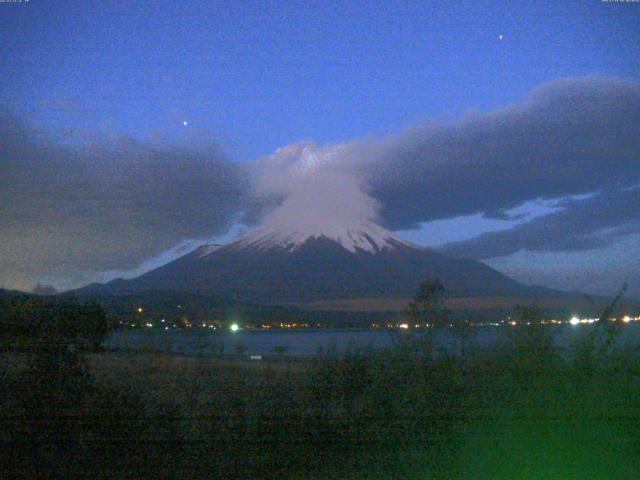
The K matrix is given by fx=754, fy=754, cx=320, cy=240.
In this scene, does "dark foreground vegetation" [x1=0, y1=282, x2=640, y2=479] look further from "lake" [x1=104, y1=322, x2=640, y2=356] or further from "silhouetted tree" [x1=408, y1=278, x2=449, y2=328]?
"lake" [x1=104, y1=322, x2=640, y2=356]

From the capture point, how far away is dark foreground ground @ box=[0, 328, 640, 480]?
25.1 ft

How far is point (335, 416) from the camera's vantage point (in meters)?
8.96

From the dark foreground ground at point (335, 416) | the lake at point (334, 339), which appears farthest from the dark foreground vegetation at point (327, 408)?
the lake at point (334, 339)

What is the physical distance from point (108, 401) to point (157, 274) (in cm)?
727

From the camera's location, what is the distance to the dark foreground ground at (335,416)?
25.1ft

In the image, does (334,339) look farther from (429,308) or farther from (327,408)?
(327,408)

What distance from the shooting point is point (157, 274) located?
15.5 m

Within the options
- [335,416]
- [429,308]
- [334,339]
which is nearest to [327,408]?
[335,416]

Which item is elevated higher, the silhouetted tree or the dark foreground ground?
the silhouetted tree

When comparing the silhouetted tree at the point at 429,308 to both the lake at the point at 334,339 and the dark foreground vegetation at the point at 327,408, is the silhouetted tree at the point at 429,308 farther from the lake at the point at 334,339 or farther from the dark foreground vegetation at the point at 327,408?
the lake at the point at 334,339

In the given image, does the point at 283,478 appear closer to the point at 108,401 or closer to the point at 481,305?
the point at 108,401

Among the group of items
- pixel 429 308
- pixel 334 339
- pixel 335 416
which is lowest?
pixel 335 416

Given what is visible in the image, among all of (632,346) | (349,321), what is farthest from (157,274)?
(632,346)

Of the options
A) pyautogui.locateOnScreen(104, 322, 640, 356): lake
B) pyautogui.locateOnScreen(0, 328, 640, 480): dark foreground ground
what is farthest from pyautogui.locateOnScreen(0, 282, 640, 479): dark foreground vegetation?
pyautogui.locateOnScreen(104, 322, 640, 356): lake
